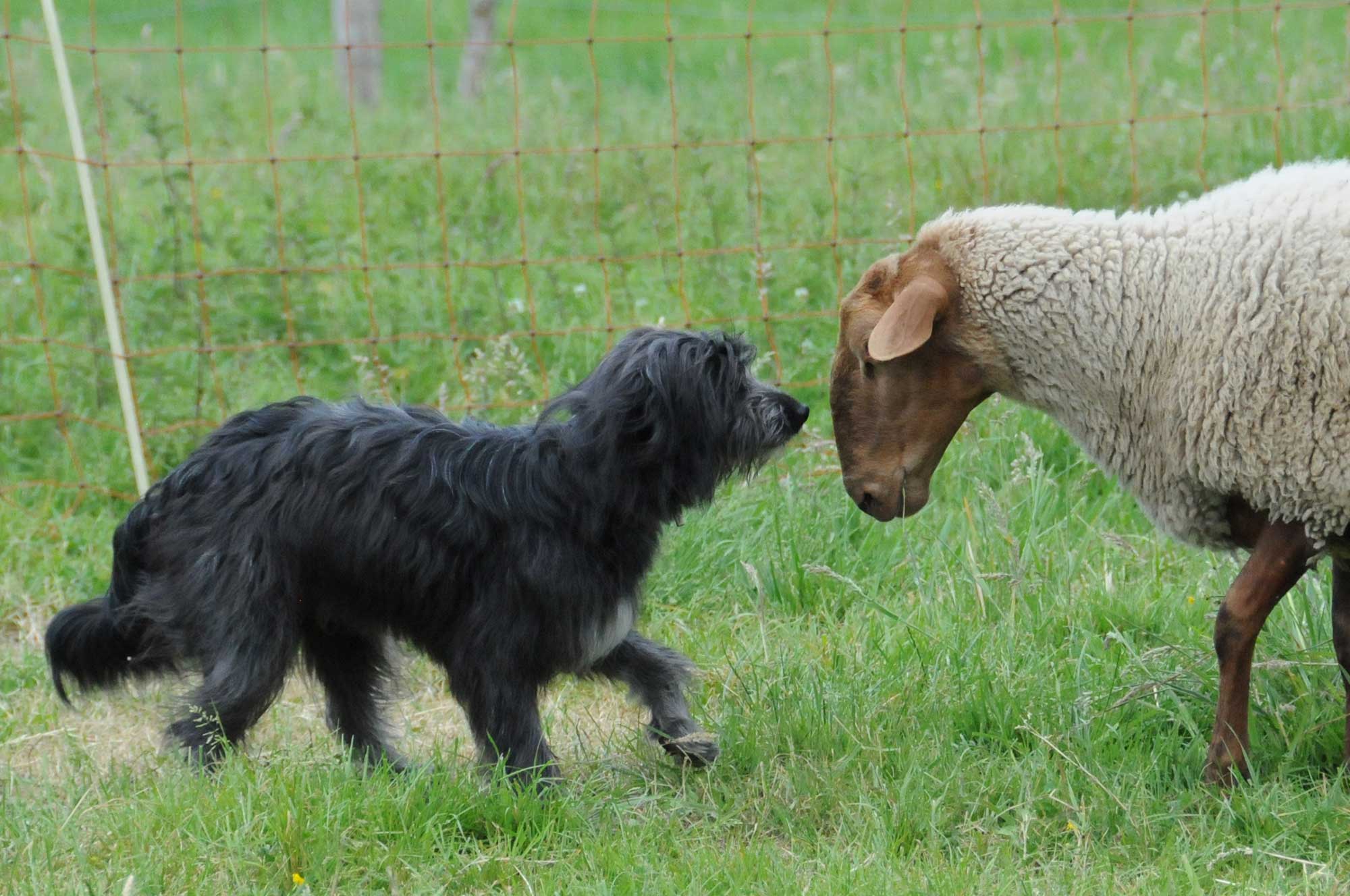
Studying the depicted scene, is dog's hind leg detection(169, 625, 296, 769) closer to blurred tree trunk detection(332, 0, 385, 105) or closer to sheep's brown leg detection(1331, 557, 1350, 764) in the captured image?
sheep's brown leg detection(1331, 557, 1350, 764)

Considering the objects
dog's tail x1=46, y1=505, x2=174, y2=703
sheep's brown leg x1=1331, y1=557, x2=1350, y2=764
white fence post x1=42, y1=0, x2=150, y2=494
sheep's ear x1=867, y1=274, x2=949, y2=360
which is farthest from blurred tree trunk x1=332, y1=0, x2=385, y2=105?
sheep's brown leg x1=1331, y1=557, x2=1350, y2=764

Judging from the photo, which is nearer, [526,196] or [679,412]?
[679,412]

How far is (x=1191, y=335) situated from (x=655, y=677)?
5.04ft

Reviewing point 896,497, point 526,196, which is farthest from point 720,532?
point 526,196

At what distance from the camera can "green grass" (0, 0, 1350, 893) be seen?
10.4 ft

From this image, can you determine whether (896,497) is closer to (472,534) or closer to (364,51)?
(472,534)

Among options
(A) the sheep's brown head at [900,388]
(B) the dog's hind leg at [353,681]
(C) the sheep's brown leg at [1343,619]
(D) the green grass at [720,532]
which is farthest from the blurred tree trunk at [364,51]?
(C) the sheep's brown leg at [1343,619]

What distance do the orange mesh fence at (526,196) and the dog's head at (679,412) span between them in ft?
5.62

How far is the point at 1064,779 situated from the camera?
3322 mm

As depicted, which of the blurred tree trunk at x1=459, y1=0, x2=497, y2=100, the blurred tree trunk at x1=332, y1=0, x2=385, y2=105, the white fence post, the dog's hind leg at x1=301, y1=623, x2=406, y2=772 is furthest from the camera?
the blurred tree trunk at x1=332, y1=0, x2=385, y2=105

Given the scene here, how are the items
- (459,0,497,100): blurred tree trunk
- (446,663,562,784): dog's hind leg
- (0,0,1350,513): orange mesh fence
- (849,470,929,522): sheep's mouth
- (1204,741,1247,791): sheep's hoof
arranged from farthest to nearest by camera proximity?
1. (459,0,497,100): blurred tree trunk
2. (0,0,1350,513): orange mesh fence
3. (849,470,929,522): sheep's mouth
4. (446,663,562,784): dog's hind leg
5. (1204,741,1247,791): sheep's hoof

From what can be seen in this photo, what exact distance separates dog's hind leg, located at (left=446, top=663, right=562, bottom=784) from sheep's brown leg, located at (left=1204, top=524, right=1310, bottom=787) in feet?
4.95

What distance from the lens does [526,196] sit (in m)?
7.43

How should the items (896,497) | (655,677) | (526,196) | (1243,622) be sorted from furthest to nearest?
1. (526,196)
2. (655,677)
3. (896,497)
4. (1243,622)
